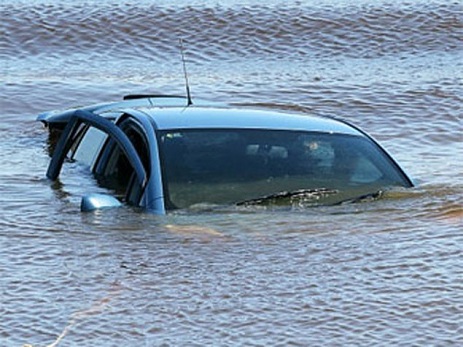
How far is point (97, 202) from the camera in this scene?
8.55m

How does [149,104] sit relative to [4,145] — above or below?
above

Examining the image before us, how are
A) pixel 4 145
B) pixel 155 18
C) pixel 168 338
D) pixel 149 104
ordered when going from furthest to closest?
1. pixel 155 18
2. pixel 4 145
3. pixel 149 104
4. pixel 168 338

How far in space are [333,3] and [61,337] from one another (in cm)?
1600

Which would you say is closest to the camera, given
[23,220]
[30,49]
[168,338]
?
[168,338]

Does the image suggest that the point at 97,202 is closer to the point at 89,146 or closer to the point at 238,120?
the point at 238,120

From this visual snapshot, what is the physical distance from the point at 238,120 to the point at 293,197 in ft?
2.26

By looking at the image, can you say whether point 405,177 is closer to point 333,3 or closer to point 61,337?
point 61,337

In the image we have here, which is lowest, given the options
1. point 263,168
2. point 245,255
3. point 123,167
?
point 245,255

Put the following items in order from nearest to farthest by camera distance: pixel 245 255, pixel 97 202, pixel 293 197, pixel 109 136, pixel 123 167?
1. pixel 245 255
2. pixel 293 197
3. pixel 97 202
4. pixel 123 167
5. pixel 109 136

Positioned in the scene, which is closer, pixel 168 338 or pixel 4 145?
pixel 168 338

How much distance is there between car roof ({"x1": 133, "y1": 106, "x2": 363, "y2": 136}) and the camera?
340 inches

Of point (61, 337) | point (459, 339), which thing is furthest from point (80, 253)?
point (459, 339)

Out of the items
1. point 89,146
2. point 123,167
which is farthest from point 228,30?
point 123,167

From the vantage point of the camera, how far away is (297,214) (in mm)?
8398
